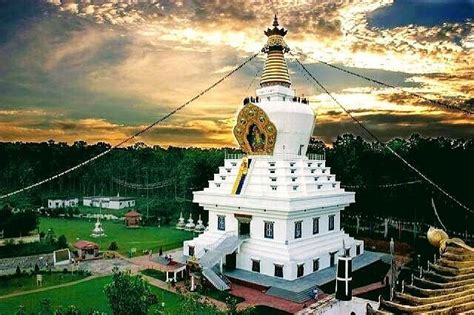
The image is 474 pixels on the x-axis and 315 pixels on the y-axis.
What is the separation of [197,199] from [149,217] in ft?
34.3

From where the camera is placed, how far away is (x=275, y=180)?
14.4m

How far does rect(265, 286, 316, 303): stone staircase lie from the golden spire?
7427 mm

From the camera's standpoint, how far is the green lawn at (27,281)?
12.2 m

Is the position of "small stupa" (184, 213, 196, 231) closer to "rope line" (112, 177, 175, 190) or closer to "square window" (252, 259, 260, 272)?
"square window" (252, 259, 260, 272)

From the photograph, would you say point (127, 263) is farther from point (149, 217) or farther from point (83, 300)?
point (149, 217)

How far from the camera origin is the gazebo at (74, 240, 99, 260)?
16094 mm

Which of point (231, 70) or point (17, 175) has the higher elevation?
point (231, 70)

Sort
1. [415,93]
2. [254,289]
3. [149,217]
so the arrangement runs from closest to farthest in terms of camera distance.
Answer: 1. [415,93]
2. [254,289]
3. [149,217]

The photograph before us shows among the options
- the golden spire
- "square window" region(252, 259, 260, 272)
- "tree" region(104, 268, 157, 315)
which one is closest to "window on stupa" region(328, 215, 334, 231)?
"square window" region(252, 259, 260, 272)

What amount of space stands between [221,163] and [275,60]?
26.7ft

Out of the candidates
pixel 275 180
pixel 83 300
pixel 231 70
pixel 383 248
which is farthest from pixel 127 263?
pixel 383 248

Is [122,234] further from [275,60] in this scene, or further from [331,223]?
[275,60]

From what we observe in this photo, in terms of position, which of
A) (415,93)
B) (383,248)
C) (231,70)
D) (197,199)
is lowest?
(383,248)

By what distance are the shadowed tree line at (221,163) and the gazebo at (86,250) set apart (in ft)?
13.2
